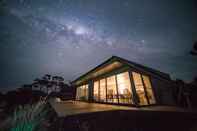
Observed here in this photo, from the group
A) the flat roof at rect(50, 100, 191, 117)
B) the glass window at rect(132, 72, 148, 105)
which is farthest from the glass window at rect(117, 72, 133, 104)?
the flat roof at rect(50, 100, 191, 117)

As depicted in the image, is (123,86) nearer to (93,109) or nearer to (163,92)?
(163,92)

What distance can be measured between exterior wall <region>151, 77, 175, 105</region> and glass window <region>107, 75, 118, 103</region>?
3.01 metres

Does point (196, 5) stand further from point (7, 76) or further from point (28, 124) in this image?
point (7, 76)

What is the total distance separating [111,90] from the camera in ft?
30.3

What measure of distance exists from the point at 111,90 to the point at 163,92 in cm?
404

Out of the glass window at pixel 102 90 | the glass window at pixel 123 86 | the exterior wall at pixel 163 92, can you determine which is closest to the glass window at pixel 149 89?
the exterior wall at pixel 163 92

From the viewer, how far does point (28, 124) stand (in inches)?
168

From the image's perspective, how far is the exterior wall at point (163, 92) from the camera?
722 cm

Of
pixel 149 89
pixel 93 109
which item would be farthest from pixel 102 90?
pixel 93 109

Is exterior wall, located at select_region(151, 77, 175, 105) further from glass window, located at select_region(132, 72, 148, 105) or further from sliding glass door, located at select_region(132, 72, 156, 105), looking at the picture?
glass window, located at select_region(132, 72, 148, 105)

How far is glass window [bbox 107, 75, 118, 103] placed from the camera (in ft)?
27.6

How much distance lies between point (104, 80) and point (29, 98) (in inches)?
654

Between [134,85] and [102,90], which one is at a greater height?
[134,85]

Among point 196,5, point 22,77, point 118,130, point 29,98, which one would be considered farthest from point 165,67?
Result: point 22,77
